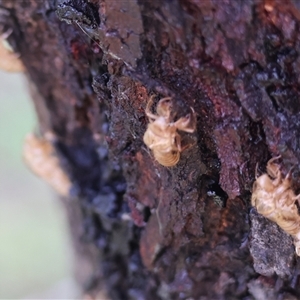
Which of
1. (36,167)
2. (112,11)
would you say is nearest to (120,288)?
(36,167)

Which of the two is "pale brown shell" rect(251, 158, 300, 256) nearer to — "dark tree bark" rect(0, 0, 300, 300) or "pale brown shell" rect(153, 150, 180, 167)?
"dark tree bark" rect(0, 0, 300, 300)

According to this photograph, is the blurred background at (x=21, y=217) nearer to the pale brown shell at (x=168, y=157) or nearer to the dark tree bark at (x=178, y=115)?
the dark tree bark at (x=178, y=115)

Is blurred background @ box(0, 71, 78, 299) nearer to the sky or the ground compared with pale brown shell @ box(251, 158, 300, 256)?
nearer to the ground

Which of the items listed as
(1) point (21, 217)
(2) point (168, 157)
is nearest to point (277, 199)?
(2) point (168, 157)

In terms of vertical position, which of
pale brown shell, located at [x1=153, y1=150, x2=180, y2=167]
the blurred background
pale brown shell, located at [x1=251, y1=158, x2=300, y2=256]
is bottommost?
the blurred background

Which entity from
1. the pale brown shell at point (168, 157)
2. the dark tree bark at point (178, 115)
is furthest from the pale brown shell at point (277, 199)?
the pale brown shell at point (168, 157)

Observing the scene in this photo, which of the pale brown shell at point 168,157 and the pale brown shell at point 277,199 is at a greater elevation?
the pale brown shell at point 168,157

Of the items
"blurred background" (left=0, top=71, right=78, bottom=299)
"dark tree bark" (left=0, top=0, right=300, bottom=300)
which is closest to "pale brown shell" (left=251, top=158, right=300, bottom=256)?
"dark tree bark" (left=0, top=0, right=300, bottom=300)
